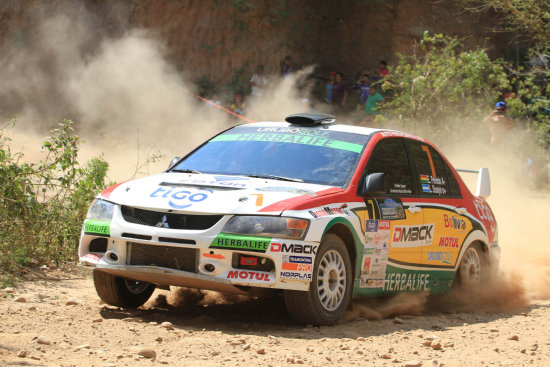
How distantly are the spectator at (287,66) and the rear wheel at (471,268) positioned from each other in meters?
16.0

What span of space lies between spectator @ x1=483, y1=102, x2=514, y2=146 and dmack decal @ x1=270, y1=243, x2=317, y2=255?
10966mm

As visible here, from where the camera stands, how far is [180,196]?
6.01 meters

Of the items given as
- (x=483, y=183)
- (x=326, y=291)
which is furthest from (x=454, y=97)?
(x=326, y=291)

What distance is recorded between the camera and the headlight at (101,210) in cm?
617

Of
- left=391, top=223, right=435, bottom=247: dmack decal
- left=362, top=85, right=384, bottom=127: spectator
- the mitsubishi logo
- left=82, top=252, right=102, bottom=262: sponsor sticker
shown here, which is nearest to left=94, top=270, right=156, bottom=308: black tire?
left=82, top=252, right=102, bottom=262: sponsor sticker

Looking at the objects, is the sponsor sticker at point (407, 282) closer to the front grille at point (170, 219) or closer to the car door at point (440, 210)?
the car door at point (440, 210)

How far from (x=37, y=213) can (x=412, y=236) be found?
3.99 metres

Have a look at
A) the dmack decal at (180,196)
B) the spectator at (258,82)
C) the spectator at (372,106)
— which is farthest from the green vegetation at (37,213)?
the spectator at (258,82)

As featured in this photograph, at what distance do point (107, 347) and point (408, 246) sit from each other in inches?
115

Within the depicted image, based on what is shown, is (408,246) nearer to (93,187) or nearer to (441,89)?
(93,187)

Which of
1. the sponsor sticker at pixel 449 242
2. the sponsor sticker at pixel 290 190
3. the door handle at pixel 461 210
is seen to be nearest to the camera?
the sponsor sticker at pixel 290 190

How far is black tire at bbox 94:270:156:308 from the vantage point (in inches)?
258

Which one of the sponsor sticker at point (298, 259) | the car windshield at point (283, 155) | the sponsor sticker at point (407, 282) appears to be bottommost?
the sponsor sticker at point (407, 282)

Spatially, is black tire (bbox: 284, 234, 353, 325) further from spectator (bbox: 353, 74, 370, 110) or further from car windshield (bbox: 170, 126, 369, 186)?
spectator (bbox: 353, 74, 370, 110)
